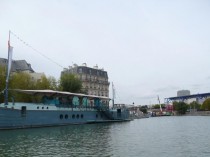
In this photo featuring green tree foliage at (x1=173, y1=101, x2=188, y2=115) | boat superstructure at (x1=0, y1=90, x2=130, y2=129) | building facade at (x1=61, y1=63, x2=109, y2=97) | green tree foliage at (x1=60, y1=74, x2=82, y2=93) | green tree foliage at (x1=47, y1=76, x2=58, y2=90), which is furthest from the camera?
green tree foliage at (x1=173, y1=101, x2=188, y2=115)

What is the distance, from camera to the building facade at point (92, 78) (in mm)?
110188

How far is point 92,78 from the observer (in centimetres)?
11475

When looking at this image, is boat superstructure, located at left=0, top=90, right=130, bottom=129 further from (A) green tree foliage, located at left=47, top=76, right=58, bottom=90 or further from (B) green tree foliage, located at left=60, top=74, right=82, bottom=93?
(B) green tree foliage, located at left=60, top=74, right=82, bottom=93

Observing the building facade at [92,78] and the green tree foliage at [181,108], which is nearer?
the building facade at [92,78]

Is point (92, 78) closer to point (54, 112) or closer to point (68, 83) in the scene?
point (68, 83)

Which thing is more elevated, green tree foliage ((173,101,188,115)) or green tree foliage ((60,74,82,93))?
green tree foliage ((60,74,82,93))

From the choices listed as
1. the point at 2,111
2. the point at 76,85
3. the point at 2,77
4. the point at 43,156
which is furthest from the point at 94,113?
the point at 43,156

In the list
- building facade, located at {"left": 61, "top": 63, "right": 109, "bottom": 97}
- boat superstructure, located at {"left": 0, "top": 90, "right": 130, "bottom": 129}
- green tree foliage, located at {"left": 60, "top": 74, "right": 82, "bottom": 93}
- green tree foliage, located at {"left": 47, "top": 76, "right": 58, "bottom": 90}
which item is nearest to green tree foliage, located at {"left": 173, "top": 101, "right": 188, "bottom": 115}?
building facade, located at {"left": 61, "top": 63, "right": 109, "bottom": 97}

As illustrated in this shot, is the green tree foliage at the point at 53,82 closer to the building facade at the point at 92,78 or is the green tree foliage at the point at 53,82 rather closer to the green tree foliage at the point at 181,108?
the building facade at the point at 92,78

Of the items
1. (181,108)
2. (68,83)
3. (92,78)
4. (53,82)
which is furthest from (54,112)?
(181,108)

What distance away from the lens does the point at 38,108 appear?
48969mm

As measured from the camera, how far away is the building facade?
110 m

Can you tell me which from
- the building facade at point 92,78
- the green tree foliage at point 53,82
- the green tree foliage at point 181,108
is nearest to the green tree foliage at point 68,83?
the green tree foliage at point 53,82

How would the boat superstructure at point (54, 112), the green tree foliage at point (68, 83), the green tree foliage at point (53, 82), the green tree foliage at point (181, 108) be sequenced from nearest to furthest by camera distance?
the boat superstructure at point (54, 112)
the green tree foliage at point (53, 82)
the green tree foliage at point (68, 83)
the green tree foliage at point (181, 108)
